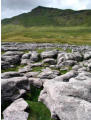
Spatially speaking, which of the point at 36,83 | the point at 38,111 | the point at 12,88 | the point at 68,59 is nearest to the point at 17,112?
the point at 38,111

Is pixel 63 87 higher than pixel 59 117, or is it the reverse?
pixel 63 87

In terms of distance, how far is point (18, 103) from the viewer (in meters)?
21.5

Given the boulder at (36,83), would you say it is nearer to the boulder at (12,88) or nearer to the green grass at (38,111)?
the boulder at (12,88)

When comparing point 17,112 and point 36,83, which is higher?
point 36,83

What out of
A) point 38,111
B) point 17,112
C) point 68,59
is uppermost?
point 68,59

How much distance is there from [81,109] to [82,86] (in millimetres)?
4718

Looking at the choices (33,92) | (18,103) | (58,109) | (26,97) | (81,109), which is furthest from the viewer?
(33,92)

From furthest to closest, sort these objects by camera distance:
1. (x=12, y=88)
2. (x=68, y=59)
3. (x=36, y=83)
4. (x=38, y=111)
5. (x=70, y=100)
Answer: (x=68, y=59) → (x=36, y=83) → (x=12, y=88) → (x=38, y=111) → (x=70, y=100)

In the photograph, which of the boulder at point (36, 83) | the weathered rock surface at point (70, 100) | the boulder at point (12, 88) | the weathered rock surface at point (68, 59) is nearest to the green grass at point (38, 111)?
the weathered rock surface at point (70, 100)

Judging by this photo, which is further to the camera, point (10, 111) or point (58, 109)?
point (10, 111)

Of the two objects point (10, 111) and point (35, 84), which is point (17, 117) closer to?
point (10, 111)

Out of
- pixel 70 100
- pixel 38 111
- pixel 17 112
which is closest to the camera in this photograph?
pixel 70 100

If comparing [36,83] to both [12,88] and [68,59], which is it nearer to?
[12,88]

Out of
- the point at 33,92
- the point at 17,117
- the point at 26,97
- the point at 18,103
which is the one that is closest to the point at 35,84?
the point at 33,92
